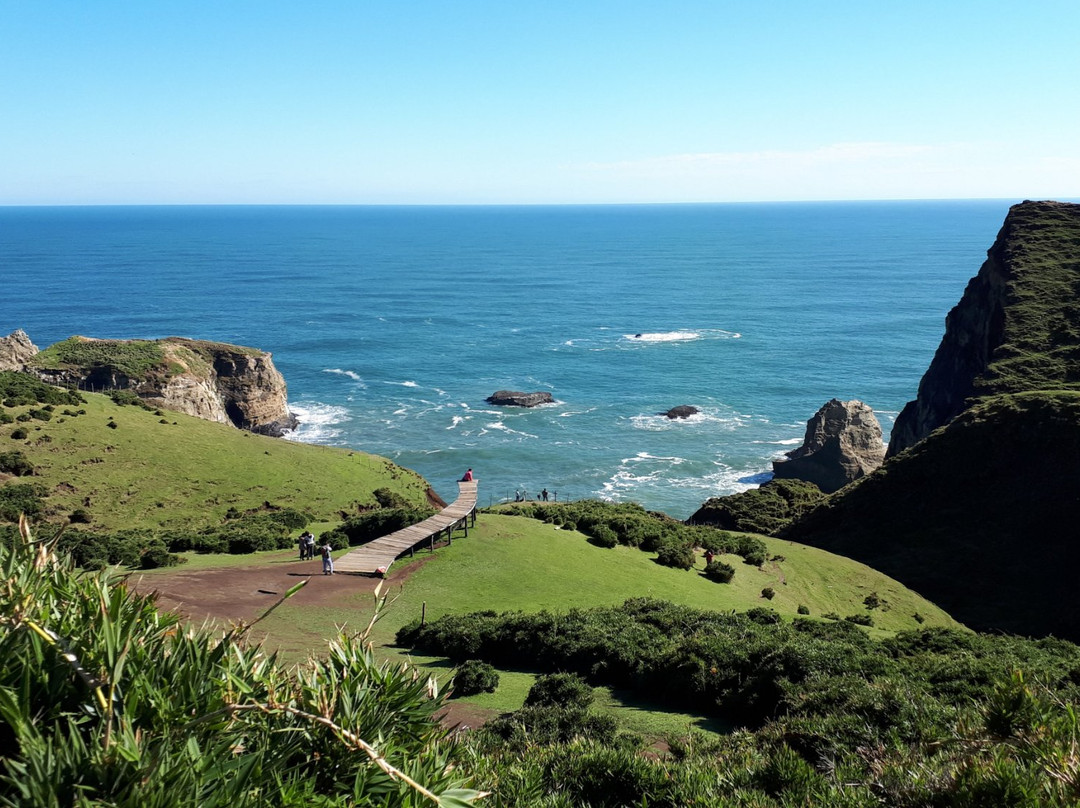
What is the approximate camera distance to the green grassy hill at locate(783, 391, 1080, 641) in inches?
1503

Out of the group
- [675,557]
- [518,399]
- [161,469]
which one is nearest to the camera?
[675,557]

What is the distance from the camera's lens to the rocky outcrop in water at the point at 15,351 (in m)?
74.2

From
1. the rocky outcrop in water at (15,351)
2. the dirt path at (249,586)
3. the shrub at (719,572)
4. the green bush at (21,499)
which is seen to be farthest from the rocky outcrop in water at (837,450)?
the rocky outcrop in water at (15,351)

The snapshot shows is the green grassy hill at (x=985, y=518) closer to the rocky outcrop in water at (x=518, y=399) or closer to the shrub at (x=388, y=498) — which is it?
the shrub at (x=388, y=498)

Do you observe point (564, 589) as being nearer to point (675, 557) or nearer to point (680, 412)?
point (675, 557)

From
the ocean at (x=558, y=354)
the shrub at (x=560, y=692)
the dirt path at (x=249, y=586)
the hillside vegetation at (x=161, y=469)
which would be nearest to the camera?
the shrub at (x=560, y=692)

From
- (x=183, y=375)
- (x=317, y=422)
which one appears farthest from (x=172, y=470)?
(x=317, y=422)

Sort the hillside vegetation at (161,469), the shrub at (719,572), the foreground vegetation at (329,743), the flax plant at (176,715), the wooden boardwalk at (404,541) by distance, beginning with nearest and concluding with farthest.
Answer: the flax plant at (176,715), the foreground vegetation at (329,743), the wooden boardwalk at (404,541), the shrub at (719,572), the hillside vegetation at (161,469)

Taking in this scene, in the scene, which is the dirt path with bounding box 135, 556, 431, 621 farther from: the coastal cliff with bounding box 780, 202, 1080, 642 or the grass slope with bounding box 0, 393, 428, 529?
the coastal cliff with bounding box 780, 202, 1080, 642

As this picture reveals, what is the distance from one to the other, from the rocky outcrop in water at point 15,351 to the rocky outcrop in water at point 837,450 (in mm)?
66125

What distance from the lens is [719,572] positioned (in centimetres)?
3253

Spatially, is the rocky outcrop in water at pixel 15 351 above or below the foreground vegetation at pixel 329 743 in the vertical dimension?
below

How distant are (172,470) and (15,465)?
24.7ft

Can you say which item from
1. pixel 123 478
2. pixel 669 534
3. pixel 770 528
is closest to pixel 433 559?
pixel 669 534
